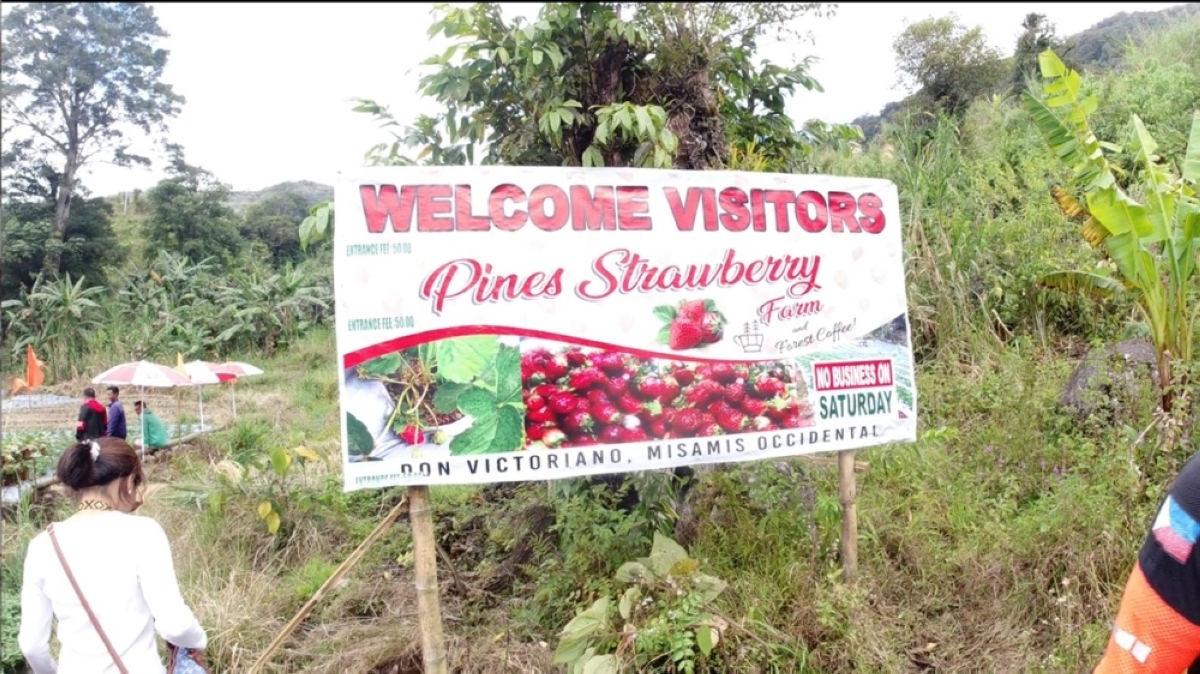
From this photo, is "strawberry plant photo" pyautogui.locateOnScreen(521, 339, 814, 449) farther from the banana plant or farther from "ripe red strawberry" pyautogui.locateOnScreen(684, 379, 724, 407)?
the banana plant

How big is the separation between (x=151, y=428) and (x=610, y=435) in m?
3.23

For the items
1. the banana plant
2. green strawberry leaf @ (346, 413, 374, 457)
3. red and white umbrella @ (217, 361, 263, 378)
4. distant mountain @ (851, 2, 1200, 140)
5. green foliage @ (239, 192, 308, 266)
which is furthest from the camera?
distant mountain @ (851, 2, 1200, 140)

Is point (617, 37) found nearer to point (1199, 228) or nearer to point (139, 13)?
point (139, 13)

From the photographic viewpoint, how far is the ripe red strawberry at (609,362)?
9.78ft

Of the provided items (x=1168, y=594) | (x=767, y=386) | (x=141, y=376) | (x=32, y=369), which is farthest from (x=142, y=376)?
(x=1168, y=594)

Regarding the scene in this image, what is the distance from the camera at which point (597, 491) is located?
12.2 ft

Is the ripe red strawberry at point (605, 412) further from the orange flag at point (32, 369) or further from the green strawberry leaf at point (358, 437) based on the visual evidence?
the orange flag at point (32, 369)

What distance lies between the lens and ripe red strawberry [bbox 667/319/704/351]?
309cm

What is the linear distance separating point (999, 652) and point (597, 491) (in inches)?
73.5

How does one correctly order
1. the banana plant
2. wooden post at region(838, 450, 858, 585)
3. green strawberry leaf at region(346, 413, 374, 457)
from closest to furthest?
green strawberry leaf at region(346, 413, 374, 457) → wooden post at region(838, 450, 858, 585) → the banana plant

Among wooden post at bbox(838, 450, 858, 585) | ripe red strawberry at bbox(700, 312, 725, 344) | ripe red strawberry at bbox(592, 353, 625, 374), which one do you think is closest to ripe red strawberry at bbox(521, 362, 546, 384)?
ripe red strawberry at bbox(592, 353, 625, 374)

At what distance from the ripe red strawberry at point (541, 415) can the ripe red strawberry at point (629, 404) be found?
0.28 m

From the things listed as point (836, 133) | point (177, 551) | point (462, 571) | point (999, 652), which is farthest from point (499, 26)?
point (999, 652)

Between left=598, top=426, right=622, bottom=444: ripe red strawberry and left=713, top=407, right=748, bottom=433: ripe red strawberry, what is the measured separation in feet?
1.39
